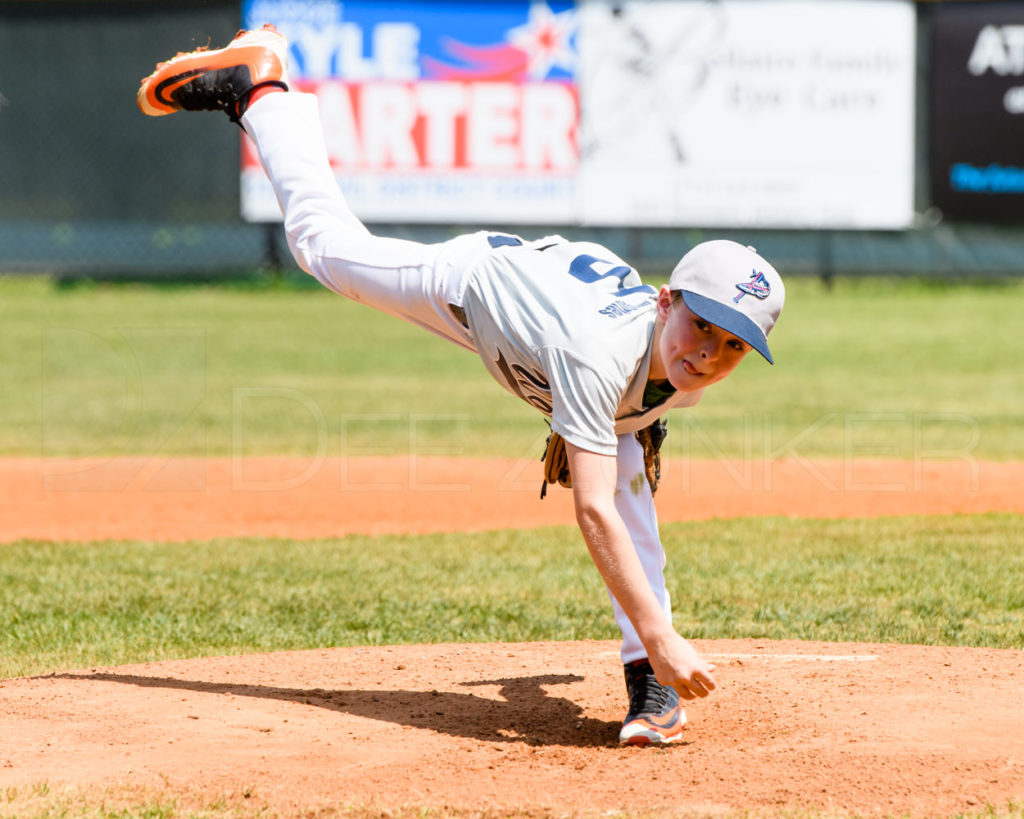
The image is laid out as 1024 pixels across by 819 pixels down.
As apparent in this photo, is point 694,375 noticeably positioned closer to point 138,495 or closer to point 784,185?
point 138,495

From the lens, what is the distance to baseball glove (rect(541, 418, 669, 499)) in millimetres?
3697

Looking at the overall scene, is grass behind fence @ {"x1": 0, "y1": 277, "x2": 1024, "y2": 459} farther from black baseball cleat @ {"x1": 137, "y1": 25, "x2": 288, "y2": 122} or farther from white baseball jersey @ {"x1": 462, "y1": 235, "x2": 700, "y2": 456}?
white baseball jersey @ {"x1": 462, "y1": 235, "x2": 700, "y2": 456}

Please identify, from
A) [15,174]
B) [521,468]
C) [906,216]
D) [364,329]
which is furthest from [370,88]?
[521,468]

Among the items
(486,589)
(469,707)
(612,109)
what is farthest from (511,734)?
(612,109)

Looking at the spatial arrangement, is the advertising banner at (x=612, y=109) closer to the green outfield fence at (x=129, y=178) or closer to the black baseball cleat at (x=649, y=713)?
the green outfield fence at (x=129, y=178)

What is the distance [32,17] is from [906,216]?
11.4 metres

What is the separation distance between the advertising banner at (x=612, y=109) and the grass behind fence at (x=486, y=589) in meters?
11.3

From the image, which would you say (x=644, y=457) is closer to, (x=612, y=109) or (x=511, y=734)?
(x=511, y=734)

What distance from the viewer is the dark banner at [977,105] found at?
723 inches

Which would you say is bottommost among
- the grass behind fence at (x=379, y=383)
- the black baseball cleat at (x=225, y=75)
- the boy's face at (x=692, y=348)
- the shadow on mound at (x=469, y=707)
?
the grass behind fence at (x=379, y=383)

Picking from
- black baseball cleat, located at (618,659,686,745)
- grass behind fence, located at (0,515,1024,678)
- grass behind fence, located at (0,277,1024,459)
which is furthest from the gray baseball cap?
grass behind fence, located at (0,277,1024,459)

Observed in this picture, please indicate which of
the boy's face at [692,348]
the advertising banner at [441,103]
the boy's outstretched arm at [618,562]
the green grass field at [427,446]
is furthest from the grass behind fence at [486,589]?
the advertising banner at [441,103]

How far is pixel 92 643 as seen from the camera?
5020 mm

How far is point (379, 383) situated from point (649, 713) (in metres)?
9.07
